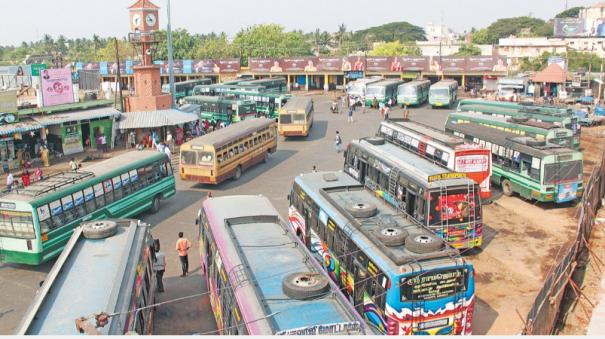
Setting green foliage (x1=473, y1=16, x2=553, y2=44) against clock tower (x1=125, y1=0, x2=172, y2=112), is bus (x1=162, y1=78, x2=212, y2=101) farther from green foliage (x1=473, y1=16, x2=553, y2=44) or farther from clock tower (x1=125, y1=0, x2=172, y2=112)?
green foliage (x1=473, y1=16, x2=553, y2=44)

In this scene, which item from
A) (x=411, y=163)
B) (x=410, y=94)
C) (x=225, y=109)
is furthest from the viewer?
(x=410, y=94)

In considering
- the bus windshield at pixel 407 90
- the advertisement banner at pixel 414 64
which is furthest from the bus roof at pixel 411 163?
the advertisement banner at pixel 414 64

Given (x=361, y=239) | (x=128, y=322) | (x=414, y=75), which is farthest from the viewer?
(x=414, y=75)

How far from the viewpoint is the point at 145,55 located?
39375 mm

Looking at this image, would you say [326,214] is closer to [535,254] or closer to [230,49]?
[535,254]


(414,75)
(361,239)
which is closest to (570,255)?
(361,239)

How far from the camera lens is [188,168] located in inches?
995

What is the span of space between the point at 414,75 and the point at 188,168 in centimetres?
4902

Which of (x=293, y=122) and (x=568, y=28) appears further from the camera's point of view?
(x=568, y=28)

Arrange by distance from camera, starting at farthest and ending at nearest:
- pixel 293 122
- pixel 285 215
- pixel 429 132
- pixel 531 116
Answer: pixel 293 122 → pixel 531 116 → pixel 429 132 → pixel 285 215

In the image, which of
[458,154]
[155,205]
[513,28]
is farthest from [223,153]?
[513,28]

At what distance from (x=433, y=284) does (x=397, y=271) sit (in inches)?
29.9

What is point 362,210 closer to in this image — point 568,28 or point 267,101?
point 267,101

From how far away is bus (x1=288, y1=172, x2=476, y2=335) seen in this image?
1068 centimetres
